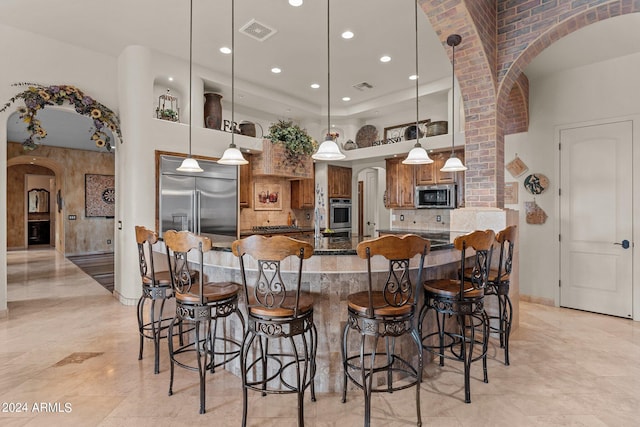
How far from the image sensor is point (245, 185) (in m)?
6.04

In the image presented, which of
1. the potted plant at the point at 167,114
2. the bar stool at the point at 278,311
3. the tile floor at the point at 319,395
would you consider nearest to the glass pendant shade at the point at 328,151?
the bar stool at the point at 278,311

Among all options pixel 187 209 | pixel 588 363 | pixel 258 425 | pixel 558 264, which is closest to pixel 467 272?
pixel 588 363

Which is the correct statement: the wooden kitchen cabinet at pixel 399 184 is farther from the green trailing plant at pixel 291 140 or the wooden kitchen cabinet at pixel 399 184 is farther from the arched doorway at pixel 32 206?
the arched doorway at pixel 32 206

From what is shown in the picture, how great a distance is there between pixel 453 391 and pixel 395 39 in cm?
381

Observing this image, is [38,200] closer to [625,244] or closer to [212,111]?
[212,111]

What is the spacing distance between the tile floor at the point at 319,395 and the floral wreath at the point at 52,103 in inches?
85.9

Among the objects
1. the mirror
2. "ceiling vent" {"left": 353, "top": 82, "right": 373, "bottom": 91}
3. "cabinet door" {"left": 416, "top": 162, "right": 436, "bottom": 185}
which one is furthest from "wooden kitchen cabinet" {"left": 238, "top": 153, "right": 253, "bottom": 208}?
the mirror

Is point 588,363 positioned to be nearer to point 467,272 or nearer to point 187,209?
point 467,272

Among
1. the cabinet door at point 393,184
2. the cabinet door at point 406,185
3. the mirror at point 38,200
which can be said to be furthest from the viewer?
the mirror at point 38,200

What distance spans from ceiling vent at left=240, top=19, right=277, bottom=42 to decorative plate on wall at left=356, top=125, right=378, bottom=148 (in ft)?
11.6

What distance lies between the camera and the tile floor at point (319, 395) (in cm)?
208

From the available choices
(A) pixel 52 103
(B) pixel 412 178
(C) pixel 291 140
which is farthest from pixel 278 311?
(B) pixel 412 178

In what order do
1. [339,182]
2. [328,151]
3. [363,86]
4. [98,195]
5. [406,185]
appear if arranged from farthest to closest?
[98,195], [339,182], [406,185], [363,86], [328,151]

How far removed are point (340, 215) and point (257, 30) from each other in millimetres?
4169
